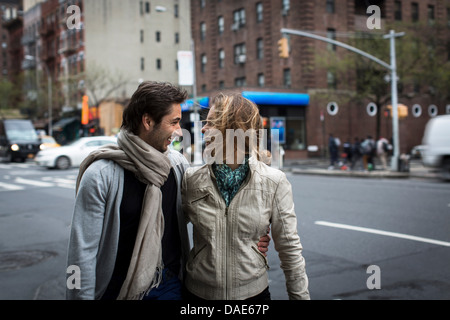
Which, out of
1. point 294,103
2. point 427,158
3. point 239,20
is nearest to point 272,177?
point 427,158

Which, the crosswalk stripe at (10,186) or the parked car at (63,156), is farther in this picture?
the parked car at (63,156)

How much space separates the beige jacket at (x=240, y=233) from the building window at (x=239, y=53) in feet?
126

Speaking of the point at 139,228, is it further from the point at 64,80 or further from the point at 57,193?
the point at 64,80

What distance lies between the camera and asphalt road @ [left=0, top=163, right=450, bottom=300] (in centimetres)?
542

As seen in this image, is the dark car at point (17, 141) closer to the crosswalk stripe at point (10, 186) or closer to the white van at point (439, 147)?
the crosswalk stripe at point (10, 186)

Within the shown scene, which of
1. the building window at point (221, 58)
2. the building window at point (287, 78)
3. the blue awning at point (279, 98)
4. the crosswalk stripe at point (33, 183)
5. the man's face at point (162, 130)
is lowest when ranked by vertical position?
the crosswalk stripe at point (33, 183)

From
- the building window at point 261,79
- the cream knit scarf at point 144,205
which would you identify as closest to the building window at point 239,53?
the building window at point 261,79

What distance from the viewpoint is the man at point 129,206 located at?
2273 mm

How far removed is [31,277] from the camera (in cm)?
603

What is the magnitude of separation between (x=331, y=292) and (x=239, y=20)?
1477 inches

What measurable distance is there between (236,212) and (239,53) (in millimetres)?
39784

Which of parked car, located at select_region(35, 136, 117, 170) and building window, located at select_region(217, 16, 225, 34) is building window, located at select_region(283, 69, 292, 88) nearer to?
building window, located at select_region(217, 16, 225, 34)

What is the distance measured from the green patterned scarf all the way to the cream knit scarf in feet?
0.89

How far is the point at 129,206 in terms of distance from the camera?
2.34 meters
